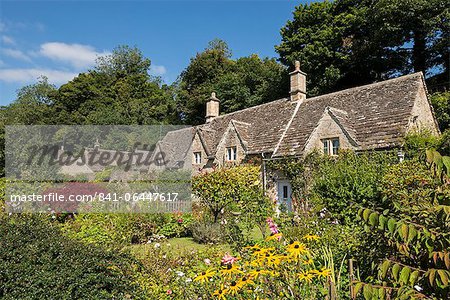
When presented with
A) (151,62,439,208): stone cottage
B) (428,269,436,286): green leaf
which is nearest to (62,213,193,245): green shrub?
(151,62,439,208): stone cottage

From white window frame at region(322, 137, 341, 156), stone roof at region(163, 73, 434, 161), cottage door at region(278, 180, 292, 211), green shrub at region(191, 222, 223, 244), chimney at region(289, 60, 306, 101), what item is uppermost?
chimney at region(289, 60, 306, 101)

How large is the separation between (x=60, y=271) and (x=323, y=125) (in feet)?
51.5

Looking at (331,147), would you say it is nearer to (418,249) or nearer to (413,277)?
(418,249)

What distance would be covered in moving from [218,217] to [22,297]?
33.9 ft

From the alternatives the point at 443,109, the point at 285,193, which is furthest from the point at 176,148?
the point at 443,109

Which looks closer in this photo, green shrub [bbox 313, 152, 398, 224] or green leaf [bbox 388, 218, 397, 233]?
green leaf [bbox 388, 218, 397, 233]

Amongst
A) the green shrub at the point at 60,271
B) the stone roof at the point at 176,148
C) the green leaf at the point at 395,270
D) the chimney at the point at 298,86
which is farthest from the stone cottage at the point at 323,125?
the green leaf at the point at 395,270

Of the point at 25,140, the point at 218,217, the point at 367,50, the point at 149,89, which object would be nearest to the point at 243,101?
the point at 367,50

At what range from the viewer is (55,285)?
4672 mm

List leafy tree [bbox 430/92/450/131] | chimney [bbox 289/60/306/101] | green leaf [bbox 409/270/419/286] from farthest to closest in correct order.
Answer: chimney [bbox 289/60/306/101] → leafy tree [bbox 430/92/450/131] → green leaf [bbox 409/270/419/286]

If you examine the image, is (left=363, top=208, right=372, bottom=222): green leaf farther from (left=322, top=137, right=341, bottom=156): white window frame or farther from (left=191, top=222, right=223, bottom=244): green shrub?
(left=322, top=137, right=341, bottom=156): white window frame

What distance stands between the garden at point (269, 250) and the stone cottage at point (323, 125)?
7.13 ft

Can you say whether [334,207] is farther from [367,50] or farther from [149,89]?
[149,89]

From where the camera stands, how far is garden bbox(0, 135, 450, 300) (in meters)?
2.55
